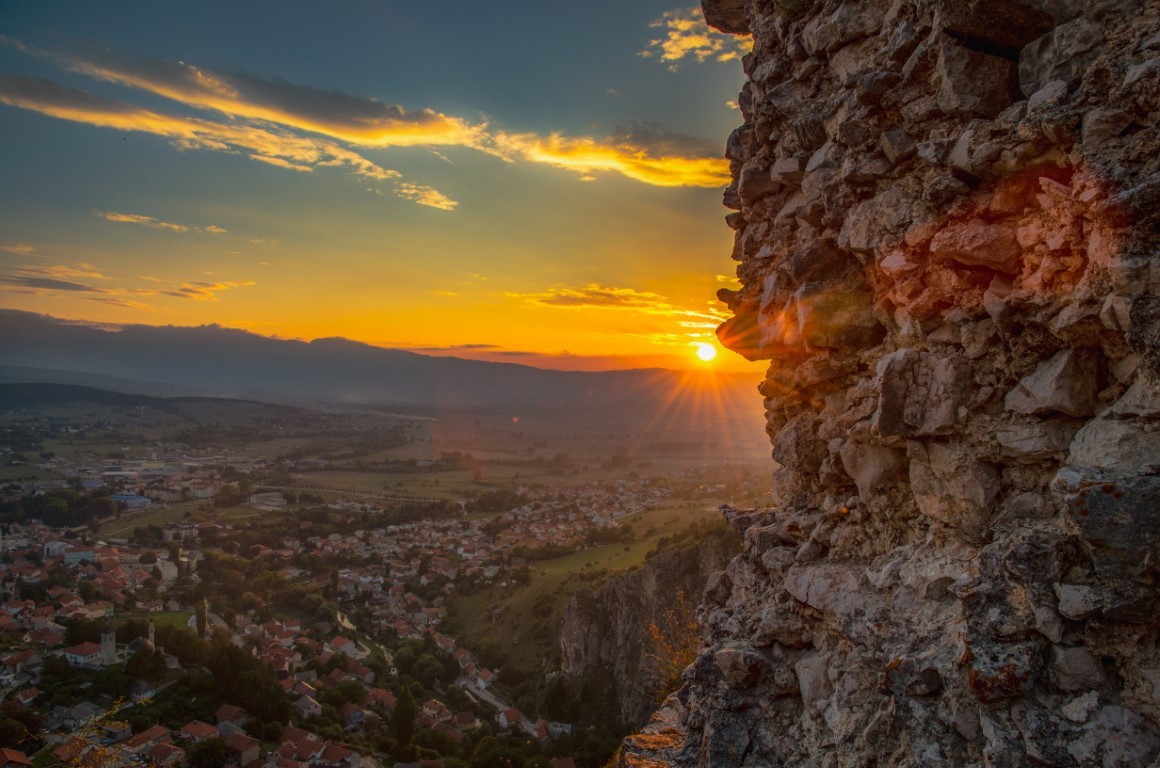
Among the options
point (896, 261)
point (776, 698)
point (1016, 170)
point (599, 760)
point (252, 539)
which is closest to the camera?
point (1016, 170)

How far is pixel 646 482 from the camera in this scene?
337ft

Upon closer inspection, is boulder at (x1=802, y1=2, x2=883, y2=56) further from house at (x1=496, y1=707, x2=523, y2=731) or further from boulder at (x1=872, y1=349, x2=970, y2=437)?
house at (x1=496, y1=707, x2=523, y2=731)

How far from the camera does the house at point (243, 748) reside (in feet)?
82.9

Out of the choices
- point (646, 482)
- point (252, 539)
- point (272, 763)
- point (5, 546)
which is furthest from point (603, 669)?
point (646, 482)

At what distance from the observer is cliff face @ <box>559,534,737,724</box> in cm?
3055

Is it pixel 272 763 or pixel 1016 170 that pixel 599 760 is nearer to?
pixel 272 763

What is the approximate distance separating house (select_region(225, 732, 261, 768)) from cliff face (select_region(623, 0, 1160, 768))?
24.7 meters

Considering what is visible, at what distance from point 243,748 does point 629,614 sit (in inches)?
685

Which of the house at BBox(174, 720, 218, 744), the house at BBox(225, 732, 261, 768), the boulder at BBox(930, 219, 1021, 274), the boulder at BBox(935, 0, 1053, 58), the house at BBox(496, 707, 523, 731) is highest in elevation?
the boulder at BBox(935, 0, 1053, 58)

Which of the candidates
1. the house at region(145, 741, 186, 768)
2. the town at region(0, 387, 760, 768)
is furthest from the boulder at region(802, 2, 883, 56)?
the house at region(145, 741, 186, 768)

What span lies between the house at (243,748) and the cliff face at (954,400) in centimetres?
2468

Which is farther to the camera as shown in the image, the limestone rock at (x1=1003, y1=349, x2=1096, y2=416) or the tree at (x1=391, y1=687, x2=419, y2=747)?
the tree at (x1=391, y1=687, x2=419, y2=747)

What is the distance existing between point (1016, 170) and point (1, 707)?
Answer: 35487mm

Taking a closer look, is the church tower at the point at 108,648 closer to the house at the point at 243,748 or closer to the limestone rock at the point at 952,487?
the house at the point at 243,748
